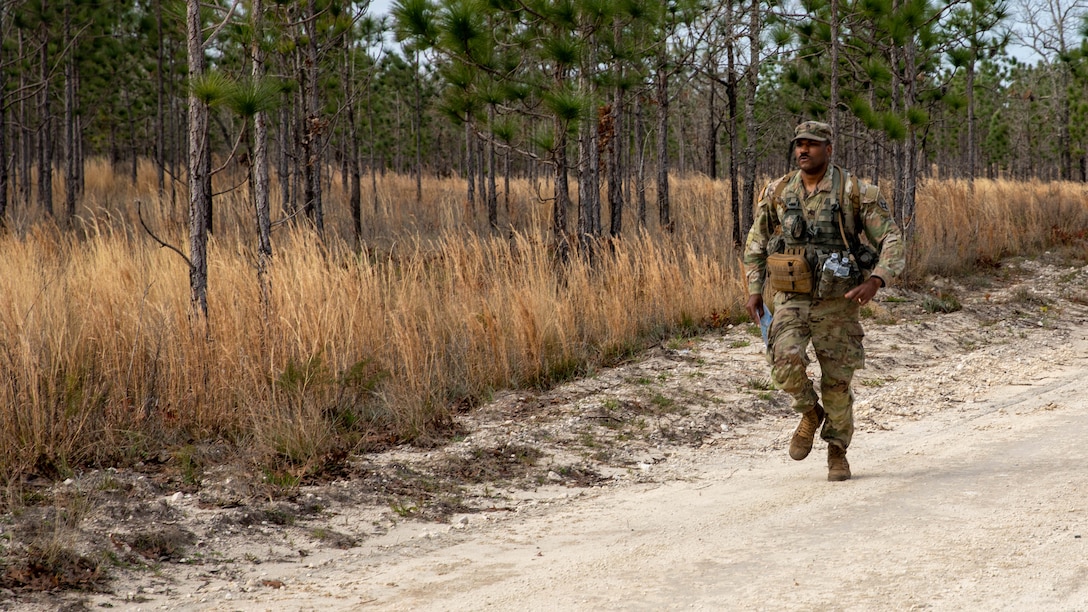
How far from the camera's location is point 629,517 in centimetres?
447

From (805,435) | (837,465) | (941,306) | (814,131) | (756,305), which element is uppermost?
(814,131)

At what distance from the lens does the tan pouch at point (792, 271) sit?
4707mm

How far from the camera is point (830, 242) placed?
4.73 m

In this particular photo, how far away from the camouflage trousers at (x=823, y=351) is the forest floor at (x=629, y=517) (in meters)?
0.36

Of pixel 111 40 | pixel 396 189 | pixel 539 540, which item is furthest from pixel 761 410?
pixel 396 189

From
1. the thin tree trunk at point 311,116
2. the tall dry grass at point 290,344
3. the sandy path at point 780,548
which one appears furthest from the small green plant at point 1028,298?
the thin tree trunk at point 311,116

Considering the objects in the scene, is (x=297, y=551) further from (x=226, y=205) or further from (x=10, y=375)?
(x=226, y=205)

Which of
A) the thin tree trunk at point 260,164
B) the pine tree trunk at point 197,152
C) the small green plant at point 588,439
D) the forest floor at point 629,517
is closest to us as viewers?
the forest floor at point 629,517

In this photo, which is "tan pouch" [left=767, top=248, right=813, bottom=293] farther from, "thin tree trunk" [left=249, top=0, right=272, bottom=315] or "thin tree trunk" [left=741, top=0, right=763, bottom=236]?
"thin tree trunk" [left=741, top=0, right=763, bottom=236]

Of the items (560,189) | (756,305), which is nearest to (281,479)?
(756,305)

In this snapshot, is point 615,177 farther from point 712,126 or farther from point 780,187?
point 780,187

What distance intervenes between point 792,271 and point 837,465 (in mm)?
964

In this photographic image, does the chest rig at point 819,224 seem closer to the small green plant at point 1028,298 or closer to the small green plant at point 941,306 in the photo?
the small green plant at point 941,306

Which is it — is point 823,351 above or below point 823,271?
below
